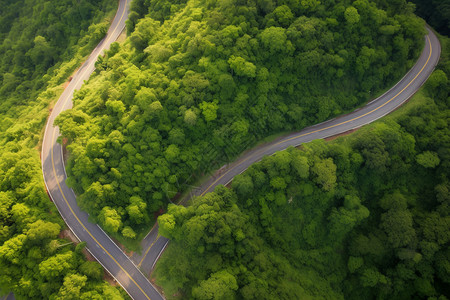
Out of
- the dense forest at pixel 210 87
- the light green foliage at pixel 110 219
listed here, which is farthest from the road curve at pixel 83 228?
the light green foliage at pixel 110 219

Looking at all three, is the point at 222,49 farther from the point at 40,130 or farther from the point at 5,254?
the point at 5,254

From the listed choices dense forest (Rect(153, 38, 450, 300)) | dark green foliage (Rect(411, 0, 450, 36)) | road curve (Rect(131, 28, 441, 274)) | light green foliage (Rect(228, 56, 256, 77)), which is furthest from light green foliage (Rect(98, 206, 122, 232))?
dark green foliage (Rect(411, 0, 450, 36))

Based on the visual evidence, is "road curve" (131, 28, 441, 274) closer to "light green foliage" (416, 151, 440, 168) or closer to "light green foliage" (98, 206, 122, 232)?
"light green foliage" (98, 206, 122, 232)

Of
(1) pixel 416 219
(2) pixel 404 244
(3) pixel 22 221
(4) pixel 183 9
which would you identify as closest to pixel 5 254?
(3) pixel 22 221

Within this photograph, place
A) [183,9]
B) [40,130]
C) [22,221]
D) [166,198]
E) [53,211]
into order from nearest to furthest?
1. [22,221]
2. [53,211]
3. [166,198]
4. [40,130]
5. [183,9]

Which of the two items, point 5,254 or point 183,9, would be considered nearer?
point 5,254

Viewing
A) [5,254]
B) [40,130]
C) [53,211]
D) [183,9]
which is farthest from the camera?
[183,9]
